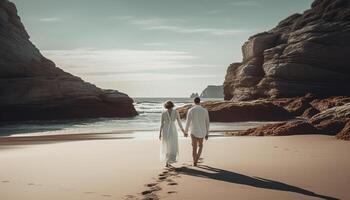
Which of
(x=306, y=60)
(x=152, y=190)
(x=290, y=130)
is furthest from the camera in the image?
(x=306, y=60)

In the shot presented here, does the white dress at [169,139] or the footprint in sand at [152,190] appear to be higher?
the white dress at [169,139]

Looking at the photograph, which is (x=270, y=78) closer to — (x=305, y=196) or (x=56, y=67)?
(x=56, y=67)

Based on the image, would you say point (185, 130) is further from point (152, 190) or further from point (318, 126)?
point (318, 126)


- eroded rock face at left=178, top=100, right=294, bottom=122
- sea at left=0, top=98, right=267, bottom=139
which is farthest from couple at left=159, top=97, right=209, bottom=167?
eroded rock face at left=178, top=100, right=294, bottom=122

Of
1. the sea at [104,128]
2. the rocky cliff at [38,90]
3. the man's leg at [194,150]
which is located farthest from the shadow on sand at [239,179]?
the rocky cliff at [38,90]

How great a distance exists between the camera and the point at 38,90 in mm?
49281

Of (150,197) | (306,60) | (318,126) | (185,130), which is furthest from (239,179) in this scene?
(306,60)

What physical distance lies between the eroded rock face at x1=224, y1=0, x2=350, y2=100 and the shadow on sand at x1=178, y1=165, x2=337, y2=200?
4375 centimetres

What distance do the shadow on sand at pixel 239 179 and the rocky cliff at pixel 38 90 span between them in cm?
4165

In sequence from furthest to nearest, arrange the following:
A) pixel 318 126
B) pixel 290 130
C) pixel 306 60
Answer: pixel 306 60
pixel 290 130
pixel 318 126

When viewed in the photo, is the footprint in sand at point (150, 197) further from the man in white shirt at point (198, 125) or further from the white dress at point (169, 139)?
the man in white shirt at point (198, 125)

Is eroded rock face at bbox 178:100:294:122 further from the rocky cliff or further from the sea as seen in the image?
the rocky cliff

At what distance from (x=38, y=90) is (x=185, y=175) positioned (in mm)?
42975

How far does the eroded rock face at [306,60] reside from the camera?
172 ft
